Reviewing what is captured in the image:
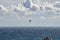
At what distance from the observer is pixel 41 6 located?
154 ft

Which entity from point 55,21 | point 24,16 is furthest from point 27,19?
point 55,21

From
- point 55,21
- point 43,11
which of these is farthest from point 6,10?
point 55,21

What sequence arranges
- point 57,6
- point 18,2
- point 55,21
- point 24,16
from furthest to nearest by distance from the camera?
point 18,2 < point 57,6 < point 24,16 < point 55,21

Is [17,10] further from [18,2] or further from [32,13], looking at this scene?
[18,2]

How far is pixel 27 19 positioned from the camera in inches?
1591

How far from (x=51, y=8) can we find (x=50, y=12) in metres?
0.88

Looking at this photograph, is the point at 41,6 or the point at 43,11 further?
the point at 41,6

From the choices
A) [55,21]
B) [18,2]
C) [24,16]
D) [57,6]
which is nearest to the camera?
[55,21]

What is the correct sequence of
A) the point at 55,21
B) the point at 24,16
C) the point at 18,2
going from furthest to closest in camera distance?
the point at 18,2
the point at 24,16
the point at 55,21

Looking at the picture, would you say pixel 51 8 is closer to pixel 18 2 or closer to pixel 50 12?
pixel 50 12

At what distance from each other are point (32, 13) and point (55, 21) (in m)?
5.92

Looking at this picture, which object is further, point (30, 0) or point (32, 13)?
point (30, 0)

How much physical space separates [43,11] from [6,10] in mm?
6274

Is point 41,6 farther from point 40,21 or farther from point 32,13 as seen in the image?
point 40,21
